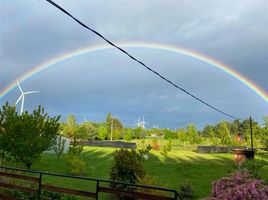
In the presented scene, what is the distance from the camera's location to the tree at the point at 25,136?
67.6 feet

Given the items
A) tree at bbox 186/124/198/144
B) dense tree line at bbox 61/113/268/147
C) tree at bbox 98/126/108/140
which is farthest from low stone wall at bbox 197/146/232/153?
tree at bbox 98/126/108/140

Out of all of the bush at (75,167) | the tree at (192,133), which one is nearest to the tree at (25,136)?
the bush at (75,167)

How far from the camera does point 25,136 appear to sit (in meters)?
20.6

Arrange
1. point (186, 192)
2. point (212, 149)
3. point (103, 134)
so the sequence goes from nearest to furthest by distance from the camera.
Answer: point (186, 192), point (212, 149), point (103, 134)

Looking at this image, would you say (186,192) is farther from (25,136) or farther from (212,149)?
(212,149)

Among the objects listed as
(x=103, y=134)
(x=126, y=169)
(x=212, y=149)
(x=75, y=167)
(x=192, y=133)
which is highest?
(x=192, y=133)

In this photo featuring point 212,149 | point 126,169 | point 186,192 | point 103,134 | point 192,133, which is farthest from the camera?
point 103,134

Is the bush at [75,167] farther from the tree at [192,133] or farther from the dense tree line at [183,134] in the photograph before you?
the tree at [192,133]

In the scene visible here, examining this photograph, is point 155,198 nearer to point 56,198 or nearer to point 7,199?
point 7,199

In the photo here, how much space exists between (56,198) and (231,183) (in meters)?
6.06

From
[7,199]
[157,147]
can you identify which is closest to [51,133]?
[7,199]

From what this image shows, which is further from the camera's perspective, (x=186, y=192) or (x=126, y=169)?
Answer: (x=186, y=192)

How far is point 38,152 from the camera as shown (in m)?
21.1

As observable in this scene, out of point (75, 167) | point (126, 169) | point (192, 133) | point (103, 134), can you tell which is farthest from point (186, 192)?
point (103, 134)
